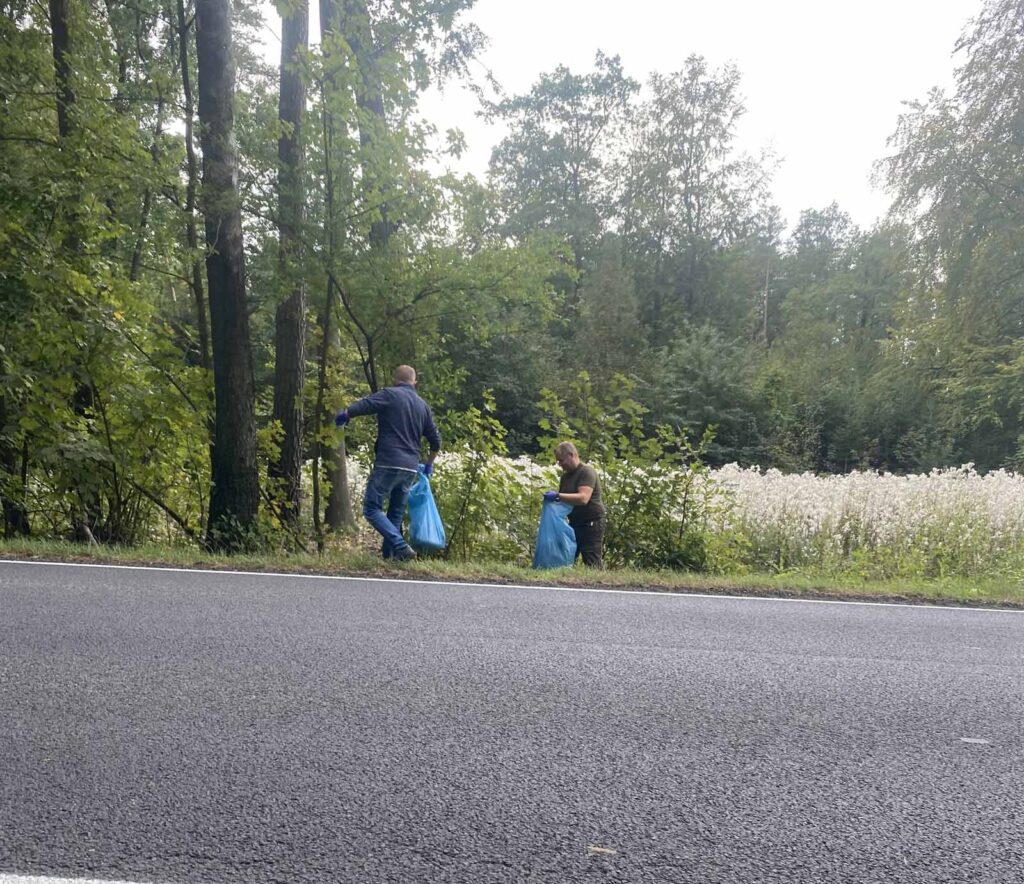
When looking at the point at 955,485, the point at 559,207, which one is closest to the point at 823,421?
the point at 559,207

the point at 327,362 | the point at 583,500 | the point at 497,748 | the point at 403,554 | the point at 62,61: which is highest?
the point at 62,61

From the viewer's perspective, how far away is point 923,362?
88.9 feet

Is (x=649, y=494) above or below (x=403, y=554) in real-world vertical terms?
above

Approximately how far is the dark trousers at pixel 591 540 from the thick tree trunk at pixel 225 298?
12.9 ft

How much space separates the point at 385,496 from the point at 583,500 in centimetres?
210

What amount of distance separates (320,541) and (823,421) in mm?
25674

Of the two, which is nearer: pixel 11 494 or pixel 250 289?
pixel 11 494

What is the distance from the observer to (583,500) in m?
Result: 8.29

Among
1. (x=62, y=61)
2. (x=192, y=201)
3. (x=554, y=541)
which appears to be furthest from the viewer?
(x=62, y=61)

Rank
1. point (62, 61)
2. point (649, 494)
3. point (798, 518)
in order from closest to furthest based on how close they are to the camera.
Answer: point (649, 494) → point (62, 61) → point (798, 518)

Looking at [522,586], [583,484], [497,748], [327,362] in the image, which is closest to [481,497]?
[583,484]

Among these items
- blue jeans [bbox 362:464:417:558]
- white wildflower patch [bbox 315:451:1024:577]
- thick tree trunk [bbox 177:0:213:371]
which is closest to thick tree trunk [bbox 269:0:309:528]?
thick tree trunk [bbox 177:0:213:371]

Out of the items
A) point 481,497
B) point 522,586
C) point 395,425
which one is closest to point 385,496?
point 395,425

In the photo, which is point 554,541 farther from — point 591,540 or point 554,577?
point 554,577
